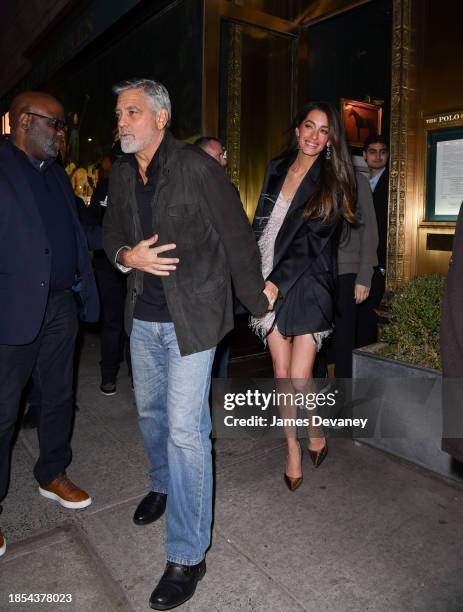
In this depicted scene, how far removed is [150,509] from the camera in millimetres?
3027

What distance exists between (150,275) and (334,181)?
1.38m

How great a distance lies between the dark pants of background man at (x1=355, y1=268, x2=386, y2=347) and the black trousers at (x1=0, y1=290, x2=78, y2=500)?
9.19 feet

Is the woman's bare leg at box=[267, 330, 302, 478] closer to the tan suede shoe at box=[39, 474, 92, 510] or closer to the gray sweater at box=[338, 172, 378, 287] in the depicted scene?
the gray sweater at box=[338, 172, 378, 287]

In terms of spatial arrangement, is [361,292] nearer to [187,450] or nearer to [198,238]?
[198,238]

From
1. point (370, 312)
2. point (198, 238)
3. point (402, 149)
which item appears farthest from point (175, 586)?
point (402, 149)

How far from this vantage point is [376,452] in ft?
12.6

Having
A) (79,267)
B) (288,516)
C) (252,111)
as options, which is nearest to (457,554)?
(288,516)

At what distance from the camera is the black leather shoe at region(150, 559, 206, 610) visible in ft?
7.70

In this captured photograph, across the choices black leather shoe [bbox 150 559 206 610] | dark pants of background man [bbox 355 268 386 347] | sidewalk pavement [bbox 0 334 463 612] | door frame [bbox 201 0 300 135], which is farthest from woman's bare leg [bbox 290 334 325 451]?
door frame [bbox 201 0 300 135]

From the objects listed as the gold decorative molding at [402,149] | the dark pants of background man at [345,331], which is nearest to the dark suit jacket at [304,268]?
the dark pants of background man at [345,331]

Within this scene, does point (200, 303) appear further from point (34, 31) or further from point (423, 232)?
point (34, 31)

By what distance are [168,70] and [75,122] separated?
459 cm

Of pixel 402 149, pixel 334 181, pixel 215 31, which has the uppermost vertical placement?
pixel 215 31

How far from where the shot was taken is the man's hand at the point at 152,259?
230 cm
